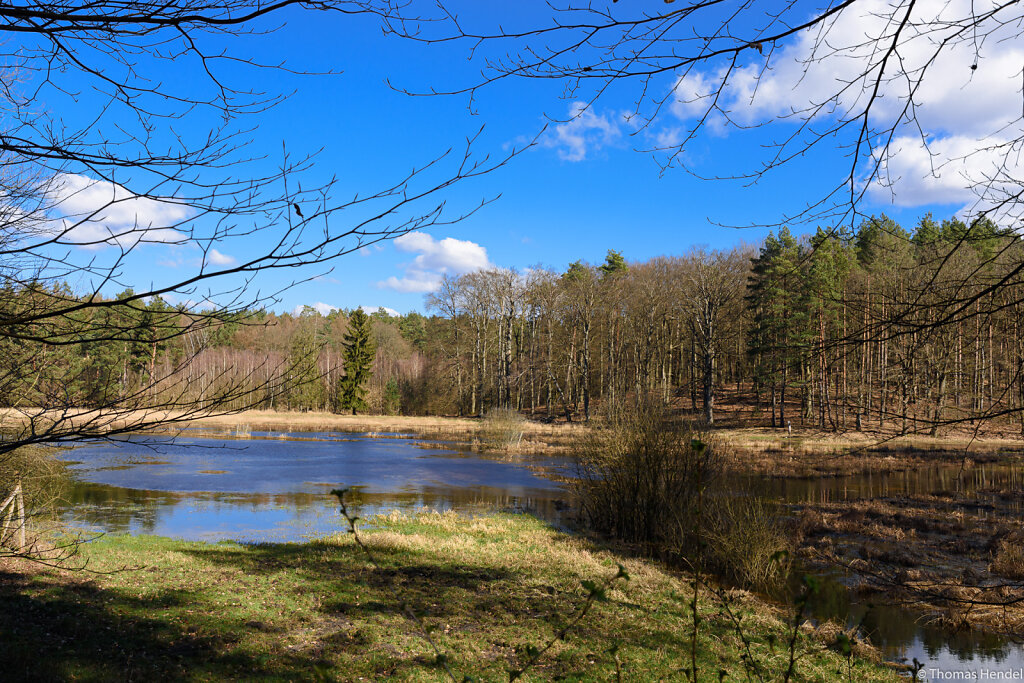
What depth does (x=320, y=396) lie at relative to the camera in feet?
208

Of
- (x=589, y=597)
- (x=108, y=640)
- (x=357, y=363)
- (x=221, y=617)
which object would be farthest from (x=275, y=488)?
(x=357, y=363)

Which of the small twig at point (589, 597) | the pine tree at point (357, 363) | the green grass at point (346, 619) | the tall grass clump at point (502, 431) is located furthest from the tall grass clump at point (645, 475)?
the pine tree at point (357, 363)

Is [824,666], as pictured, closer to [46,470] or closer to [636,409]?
[636,409]

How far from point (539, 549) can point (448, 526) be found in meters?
3.17

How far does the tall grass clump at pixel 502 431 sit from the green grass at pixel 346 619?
2345 cm

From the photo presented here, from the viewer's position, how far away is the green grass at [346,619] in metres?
6.53

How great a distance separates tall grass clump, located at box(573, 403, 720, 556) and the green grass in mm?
1713

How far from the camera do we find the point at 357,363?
5962cm

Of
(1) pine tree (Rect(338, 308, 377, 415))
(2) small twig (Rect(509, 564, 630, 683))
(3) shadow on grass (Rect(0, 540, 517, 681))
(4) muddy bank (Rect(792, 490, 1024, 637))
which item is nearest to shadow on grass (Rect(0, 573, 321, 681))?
(3) shadow on grass (Rect(0, 540, 517, 681))

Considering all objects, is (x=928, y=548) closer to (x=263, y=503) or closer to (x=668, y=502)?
(x=668, y=502)

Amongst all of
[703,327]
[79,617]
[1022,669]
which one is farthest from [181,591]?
[703,327]

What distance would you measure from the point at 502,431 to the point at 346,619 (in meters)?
27.8

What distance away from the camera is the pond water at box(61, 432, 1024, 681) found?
985cm

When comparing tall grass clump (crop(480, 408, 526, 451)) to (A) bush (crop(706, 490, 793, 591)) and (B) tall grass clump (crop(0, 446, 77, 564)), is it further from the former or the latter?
(B) tall grass clump (crop(0, 446, 77, 564))
